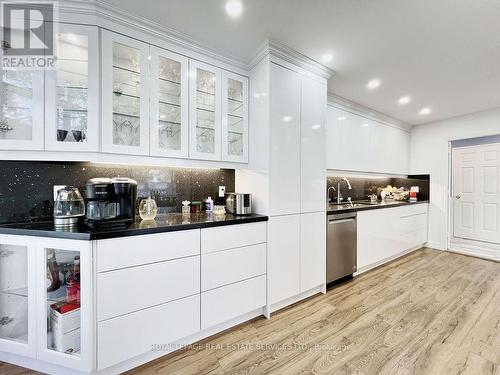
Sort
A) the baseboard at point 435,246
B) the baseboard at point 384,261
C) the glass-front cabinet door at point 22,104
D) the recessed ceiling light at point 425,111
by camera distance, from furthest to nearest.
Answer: the baseboard at point 435,246, the recessed ceiling light at point 425,111, the baseboard at point 384,261, the glass-front cabinet door at point 22,104

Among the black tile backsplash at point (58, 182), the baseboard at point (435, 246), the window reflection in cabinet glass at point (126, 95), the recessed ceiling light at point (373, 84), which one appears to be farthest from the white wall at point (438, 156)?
the window reflection in cabinet glass at point (126, 95)

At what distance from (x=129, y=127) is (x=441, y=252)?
17.3ft

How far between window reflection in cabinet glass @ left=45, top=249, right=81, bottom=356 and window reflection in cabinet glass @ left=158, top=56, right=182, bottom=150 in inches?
41.2

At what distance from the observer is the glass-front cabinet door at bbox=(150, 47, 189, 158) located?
181 centimetres

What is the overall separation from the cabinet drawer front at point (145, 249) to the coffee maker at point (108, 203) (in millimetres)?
169

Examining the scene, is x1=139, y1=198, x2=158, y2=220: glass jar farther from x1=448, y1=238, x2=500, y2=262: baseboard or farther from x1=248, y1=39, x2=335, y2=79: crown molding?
x1=448, y1=238, x2=500, y2=262: baseboard

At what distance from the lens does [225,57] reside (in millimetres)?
2141

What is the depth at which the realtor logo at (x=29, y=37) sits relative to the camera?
1523mm

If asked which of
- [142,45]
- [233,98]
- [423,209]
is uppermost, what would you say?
[142,45]

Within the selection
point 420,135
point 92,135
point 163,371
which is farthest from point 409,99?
point 163,371

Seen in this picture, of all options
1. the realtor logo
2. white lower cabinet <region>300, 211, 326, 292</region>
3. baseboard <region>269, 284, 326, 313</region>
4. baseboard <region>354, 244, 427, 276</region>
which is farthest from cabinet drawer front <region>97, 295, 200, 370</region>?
baseboard <region>354, 244, 427, 276</region>

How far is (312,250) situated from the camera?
2383 mm

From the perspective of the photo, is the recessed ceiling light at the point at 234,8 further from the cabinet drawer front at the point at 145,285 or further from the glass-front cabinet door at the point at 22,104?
the cabinet drawer front at the point at 145,285

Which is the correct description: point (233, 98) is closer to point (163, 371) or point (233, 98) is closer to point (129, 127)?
point (129, 127)
